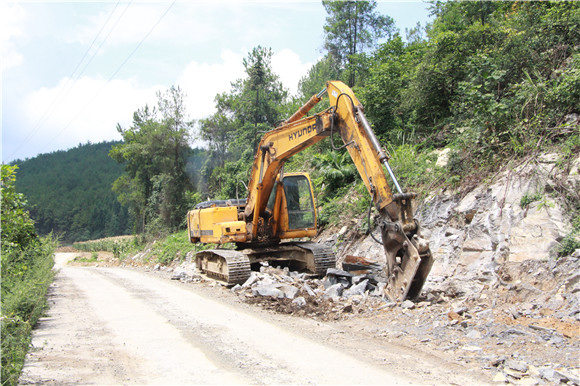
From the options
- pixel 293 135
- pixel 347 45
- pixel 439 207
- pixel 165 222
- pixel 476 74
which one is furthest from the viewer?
pixel 165 222

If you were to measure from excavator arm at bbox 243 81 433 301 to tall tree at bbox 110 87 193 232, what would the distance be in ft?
90.9

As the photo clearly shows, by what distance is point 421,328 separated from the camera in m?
6.27

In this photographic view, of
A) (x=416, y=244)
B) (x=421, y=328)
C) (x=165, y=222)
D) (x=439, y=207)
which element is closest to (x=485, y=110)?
(x=439, y=207)

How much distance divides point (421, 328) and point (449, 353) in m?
0.95

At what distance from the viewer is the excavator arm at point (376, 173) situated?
23.0ft

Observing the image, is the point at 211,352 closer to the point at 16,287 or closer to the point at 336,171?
the point at 16,287

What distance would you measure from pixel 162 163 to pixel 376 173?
31.7 m

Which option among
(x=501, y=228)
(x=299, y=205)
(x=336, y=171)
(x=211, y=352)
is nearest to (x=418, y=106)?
(x=336, y=171)

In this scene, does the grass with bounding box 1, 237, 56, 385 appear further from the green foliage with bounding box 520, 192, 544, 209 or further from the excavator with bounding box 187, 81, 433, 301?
the green foliage with bounding box 520, 192, 544, 209

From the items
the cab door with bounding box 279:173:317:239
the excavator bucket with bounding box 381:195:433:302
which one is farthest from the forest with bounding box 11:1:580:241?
the excavator bucket with bounding box 381:195:433:302

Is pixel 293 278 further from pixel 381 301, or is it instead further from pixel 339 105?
pixel 339 105

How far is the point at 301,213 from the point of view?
457 inches

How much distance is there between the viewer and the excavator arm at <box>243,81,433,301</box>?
7.02 m

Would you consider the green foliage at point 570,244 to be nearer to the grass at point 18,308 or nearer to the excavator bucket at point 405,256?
the excavator bucket at point 405,256
